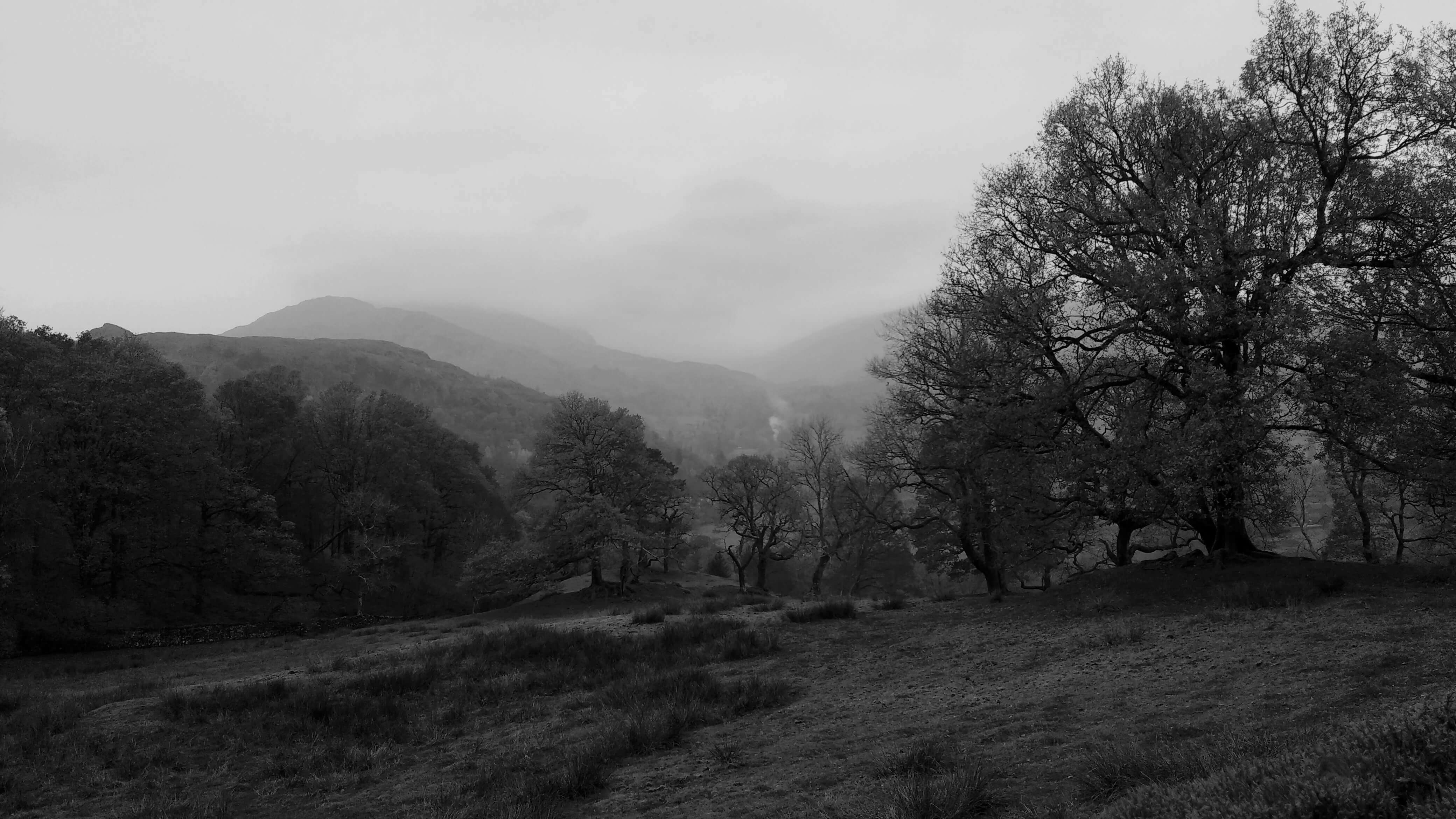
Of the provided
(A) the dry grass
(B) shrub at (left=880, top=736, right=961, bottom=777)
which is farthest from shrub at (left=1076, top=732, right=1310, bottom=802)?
(A) the dry grass

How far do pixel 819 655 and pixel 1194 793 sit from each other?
1028cm

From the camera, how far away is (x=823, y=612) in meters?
19.1

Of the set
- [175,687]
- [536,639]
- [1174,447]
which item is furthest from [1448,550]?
[175,687]

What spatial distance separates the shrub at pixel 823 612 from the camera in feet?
61.7

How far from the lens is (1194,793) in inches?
157

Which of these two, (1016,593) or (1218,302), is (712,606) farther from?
(1218,302)

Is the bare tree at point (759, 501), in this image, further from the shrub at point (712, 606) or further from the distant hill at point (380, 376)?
the distant hill at point (380, 376)

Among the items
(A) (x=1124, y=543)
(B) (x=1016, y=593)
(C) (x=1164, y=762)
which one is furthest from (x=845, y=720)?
(A) (x=1124, y=543)

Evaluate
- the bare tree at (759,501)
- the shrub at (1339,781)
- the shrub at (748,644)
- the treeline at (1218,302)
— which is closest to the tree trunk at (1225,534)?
the treeline at (1218,302)

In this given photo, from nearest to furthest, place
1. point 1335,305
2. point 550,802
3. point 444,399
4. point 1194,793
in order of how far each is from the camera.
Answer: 1. point 1194,793
2. point 550,802
3. point 1335,305
4. point 444,399

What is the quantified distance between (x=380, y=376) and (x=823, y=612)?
18595 cm

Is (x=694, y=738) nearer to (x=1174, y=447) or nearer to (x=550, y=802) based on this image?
(x=550, y=802)

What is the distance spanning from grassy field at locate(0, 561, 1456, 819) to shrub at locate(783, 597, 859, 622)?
1.18 meters

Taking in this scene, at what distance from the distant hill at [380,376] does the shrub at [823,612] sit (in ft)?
367
